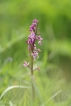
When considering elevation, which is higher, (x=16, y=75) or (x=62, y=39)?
(x=62, y=39)

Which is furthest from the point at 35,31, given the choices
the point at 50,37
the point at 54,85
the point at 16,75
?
the point at 50,37

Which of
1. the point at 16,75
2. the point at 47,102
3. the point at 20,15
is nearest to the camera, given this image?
the point at 47,102

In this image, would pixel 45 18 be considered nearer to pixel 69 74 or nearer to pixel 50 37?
pixel 50 37

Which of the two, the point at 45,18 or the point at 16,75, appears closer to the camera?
the point at 16,75

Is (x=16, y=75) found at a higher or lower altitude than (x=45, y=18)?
lower

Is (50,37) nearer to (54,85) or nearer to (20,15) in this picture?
(20,15)

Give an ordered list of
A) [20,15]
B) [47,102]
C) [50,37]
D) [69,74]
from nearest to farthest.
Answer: [47,102], [69,74], [50,37], [20,15]

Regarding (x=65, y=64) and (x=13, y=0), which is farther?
A: (x=13, y=0)

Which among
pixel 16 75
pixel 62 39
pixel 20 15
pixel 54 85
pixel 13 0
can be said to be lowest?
pixel 54 85

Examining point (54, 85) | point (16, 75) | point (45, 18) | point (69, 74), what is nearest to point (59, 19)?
point (45, 18)
